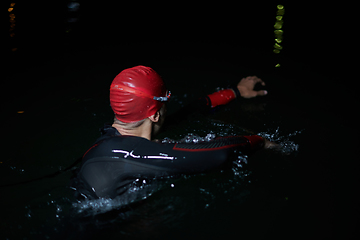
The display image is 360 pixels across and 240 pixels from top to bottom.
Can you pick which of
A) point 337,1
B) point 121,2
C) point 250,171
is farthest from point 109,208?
point 121,2

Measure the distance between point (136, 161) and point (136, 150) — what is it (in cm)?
9

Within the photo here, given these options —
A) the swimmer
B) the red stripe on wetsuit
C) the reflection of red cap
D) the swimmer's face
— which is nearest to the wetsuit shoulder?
the swimmer

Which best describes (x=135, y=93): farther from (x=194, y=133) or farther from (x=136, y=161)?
(x=194, y=133)

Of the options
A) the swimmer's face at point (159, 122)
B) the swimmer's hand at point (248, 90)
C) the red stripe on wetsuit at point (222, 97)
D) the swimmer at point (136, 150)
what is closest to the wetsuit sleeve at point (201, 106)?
the red stripe on wetsuit at point (222, 97)

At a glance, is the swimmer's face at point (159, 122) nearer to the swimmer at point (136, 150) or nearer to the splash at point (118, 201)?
the swimmer at point (136, 150)

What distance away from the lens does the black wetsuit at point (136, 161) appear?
7.34 ft

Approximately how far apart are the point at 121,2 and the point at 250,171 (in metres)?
9.08

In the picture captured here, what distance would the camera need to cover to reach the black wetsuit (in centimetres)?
224

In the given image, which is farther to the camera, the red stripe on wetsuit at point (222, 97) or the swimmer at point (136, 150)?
the red stripe on wetsuit at point (222, 97)

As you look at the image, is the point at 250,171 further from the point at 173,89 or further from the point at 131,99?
the point at 173,89

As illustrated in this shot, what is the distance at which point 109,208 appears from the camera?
99.5 inches

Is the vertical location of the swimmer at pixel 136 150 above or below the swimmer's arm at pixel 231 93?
above

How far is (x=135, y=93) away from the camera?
2436 mm

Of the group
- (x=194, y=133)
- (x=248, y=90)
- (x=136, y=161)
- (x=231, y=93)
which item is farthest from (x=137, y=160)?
(x=248, y=90)
